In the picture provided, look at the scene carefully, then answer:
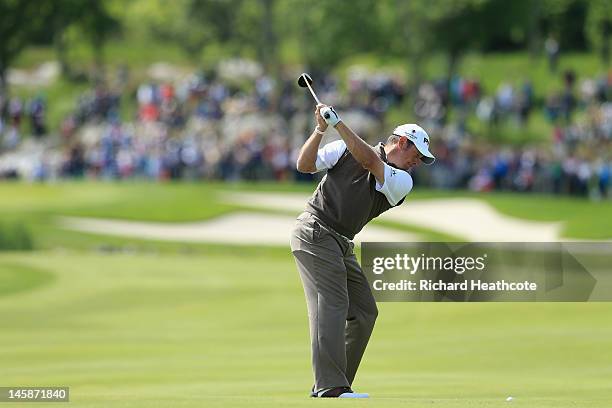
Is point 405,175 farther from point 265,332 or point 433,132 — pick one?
point 433,132

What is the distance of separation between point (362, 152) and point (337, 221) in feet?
2.39

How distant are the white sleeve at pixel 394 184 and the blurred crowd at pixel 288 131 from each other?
27509 mm

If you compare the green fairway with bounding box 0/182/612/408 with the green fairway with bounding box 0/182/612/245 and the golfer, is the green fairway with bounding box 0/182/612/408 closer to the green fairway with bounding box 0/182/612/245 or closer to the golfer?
the golfer

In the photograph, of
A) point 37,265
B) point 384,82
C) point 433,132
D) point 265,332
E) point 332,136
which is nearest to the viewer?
point 265,332

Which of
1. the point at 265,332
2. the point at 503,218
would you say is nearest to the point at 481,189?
the point at 503,218

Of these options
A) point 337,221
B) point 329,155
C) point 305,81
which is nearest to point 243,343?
point 337,221

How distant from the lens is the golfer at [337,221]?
10.2 metres

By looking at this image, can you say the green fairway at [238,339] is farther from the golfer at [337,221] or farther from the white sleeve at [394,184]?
the white sleeve at [394,184]

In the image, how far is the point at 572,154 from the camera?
3881cm

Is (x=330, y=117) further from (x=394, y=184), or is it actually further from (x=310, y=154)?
(x=394, y=184)

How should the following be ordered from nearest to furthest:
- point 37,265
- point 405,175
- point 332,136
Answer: point 405,175
point 37,265
point 332,136

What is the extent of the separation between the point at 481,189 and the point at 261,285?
1677 centimetres

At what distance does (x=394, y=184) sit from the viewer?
10062 millimetres

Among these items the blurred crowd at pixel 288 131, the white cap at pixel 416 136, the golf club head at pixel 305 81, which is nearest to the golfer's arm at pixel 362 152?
the white cap at pixel 416 136
